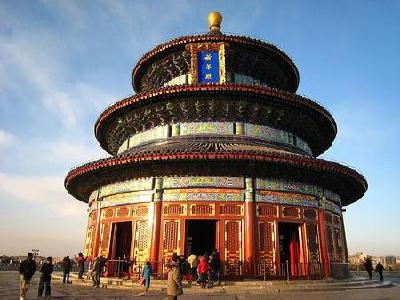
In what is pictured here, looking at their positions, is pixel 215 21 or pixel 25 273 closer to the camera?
pixel 25 273

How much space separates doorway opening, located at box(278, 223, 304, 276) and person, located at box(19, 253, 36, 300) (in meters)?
10.1

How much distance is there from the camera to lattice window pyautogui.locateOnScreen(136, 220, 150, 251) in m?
16.6

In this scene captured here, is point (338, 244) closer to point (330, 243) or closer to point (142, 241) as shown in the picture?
point (330, 243)

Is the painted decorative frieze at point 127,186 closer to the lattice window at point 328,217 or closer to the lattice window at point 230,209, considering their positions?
the lattice window at point 230,209

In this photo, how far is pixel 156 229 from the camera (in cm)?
1633

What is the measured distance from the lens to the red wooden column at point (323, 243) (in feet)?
57.4

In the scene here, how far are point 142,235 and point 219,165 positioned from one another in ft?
15.4

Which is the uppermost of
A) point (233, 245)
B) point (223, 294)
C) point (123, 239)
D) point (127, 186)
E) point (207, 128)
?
point (207, 128)

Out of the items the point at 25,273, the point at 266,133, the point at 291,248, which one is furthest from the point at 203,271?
the point at 266,133

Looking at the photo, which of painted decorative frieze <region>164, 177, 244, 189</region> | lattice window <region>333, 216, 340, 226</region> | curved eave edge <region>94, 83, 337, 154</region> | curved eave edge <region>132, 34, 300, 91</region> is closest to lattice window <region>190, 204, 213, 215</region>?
painted decorative frieze <region>164, 177, 244, 189</region>

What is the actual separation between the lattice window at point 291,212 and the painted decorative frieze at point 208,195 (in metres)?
2.17

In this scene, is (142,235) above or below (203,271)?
above

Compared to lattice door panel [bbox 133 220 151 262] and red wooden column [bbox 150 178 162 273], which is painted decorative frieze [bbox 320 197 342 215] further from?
lattice door panel [bbox 133 220 151 262]

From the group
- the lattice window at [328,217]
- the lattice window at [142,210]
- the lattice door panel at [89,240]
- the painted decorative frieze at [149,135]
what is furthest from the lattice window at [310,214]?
the lattice door panel at [89,240]
